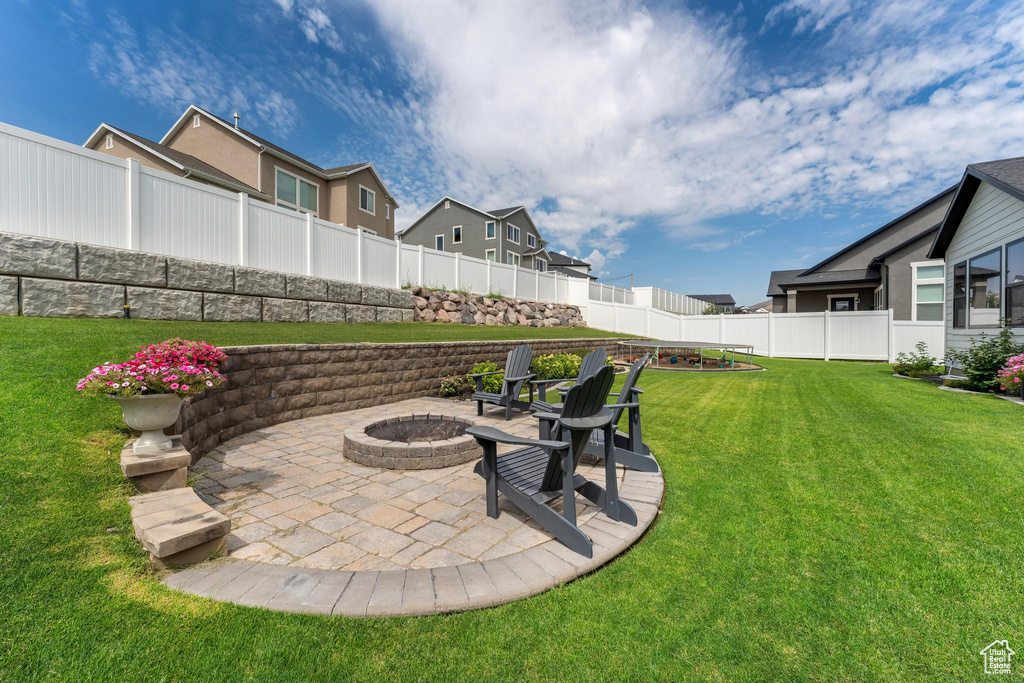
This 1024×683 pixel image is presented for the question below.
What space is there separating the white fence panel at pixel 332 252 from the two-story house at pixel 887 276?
2143 centimetres

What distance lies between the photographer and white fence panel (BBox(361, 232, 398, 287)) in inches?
413

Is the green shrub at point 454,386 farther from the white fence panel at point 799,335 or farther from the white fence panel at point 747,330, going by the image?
the white fence panel at point 799,335

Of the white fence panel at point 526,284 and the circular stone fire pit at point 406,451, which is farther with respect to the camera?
the white fence panel at point 526,284

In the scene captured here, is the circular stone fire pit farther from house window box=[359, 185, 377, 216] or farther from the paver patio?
house window box=[359, 185, 377, 216]

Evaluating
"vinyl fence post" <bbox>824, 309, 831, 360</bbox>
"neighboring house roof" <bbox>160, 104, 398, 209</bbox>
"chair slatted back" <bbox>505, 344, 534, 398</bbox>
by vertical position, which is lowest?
"chair slatted back" <bbox>505, 344, 534, 398</bbox>

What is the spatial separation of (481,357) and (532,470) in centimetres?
584

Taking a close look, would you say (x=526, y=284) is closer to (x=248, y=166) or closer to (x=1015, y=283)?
(x=1015, y=283)

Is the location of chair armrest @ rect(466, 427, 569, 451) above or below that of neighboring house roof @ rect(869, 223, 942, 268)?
below

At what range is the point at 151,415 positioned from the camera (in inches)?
113

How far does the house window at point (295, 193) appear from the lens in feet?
61.3

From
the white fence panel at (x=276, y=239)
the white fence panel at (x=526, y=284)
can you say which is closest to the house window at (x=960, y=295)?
the white fence panel at (x=526, y=284)

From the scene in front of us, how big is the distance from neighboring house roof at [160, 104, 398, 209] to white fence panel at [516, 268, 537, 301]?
473 inches

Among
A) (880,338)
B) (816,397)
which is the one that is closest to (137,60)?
(816,397)

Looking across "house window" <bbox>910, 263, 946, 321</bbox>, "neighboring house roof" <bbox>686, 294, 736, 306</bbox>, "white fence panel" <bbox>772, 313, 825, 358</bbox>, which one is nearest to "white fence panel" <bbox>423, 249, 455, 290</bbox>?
"white fence panel" <bbox>772, 313, 825, 358</bbox>
